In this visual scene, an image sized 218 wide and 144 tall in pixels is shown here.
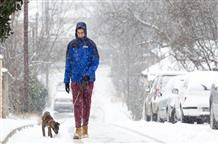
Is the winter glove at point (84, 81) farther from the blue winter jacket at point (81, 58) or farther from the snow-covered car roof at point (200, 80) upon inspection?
the snow-covered car roof at point (200, 80)

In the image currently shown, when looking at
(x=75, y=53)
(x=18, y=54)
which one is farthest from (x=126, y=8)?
(x=75, y=53)

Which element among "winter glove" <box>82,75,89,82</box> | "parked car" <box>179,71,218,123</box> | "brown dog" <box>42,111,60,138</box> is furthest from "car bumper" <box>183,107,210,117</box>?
"winter glove" <box>82,75,89,82</box>

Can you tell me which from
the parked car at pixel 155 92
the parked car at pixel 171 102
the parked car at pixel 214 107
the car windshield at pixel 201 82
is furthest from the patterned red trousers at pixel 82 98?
the parked car at pixel 155 92

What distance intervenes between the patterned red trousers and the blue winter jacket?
124 mm

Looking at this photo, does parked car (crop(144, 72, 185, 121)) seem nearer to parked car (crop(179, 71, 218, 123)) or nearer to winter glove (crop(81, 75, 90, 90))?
parked car (crop(179, 71, 218, 123))

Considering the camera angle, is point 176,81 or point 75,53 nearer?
point 75,53

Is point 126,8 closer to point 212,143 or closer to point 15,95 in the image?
point 15,95

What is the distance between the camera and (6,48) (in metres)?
39.7

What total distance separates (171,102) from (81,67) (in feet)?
37.8

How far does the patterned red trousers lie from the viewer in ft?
43.5

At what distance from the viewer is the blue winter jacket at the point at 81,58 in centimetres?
1320

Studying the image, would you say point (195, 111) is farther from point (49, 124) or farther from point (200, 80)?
point (49, 124)

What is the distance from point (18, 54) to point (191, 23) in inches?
423

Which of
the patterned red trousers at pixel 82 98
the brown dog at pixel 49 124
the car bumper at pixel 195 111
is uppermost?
the patterned red trousers at pixel 82 98
